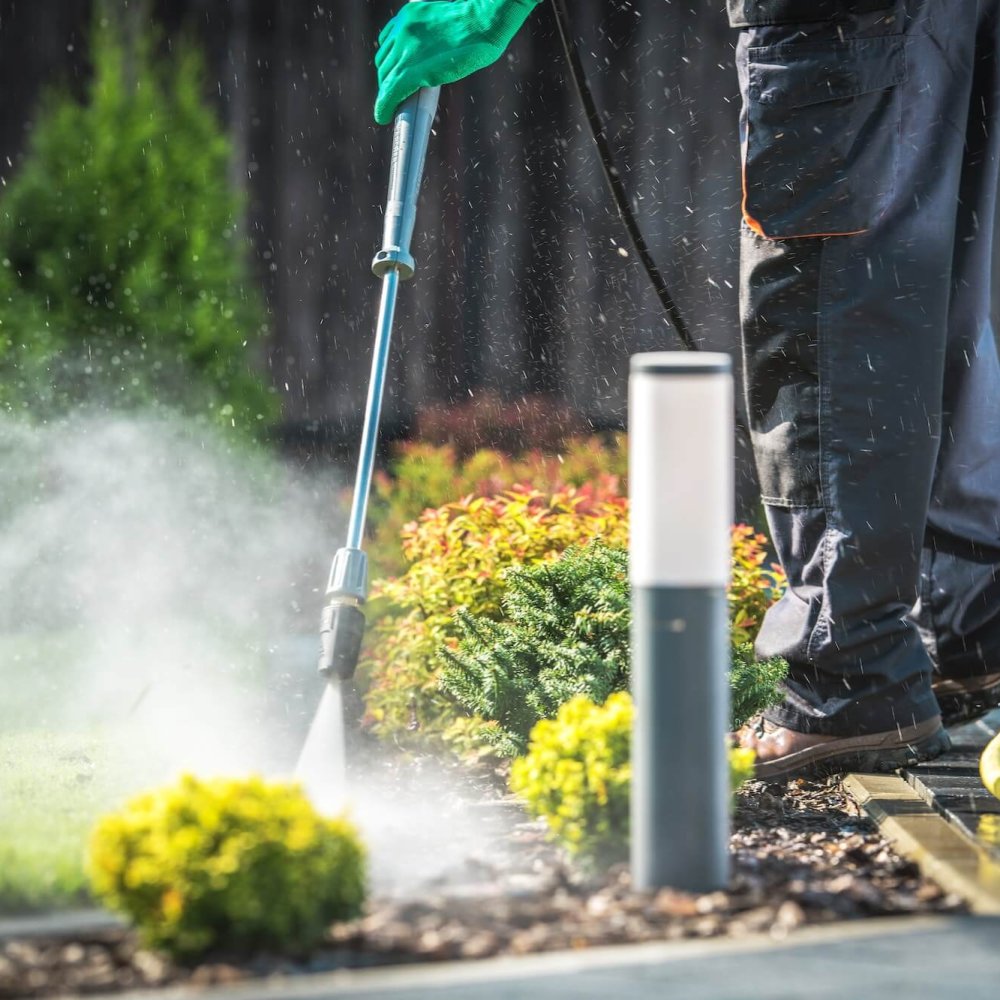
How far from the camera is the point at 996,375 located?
3080mm

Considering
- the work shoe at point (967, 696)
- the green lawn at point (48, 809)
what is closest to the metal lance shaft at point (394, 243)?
the green lawn at point (48, 809)

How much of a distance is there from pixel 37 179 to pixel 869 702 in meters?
3.20

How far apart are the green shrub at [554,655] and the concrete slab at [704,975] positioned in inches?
42.5

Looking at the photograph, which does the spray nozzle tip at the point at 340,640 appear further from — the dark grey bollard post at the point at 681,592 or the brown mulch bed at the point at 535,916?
the dark grey bollard post at the point at 681,592

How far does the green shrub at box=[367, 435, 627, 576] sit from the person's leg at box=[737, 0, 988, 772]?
1390mm

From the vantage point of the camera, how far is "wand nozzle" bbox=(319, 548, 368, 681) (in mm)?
2564

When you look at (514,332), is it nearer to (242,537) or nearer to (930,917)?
(242,537)

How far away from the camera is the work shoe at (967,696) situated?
3.06 metres

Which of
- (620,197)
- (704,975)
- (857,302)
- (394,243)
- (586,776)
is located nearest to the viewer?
(704,975)

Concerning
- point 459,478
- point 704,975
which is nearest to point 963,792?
point 704,975

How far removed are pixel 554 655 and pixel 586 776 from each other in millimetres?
742

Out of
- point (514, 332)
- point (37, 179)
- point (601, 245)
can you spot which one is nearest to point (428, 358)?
point (514, 332)

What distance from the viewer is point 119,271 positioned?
456 cm

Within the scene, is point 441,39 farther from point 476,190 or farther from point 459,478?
point 476,190
